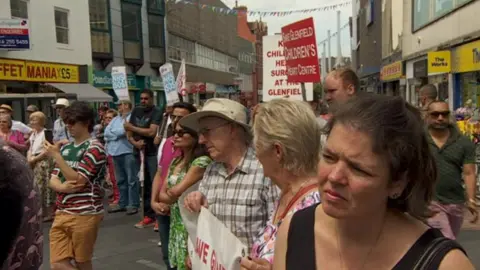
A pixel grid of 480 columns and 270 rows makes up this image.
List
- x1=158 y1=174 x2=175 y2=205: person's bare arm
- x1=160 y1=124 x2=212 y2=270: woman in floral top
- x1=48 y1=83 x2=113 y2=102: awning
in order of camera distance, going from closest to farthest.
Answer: x1=160 y1=124 x2=212 y2=270: woman in floral top → x1=158 y1=174 x2=175 y2=205: person's bare arm → x1=48 y1=83 x2=113 y2=102: awning

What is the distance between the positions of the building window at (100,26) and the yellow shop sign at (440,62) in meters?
15.5

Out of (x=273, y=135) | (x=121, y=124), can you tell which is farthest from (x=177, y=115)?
(x=121, y=124)

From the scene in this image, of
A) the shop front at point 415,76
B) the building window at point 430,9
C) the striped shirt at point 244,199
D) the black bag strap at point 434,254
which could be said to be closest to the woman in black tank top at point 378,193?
the black bag strap at point 434,254

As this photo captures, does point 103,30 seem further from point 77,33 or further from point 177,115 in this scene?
point 177,115

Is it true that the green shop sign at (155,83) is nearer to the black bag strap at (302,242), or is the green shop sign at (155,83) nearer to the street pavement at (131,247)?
the street pavement at (131,247)

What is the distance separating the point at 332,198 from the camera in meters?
1.47

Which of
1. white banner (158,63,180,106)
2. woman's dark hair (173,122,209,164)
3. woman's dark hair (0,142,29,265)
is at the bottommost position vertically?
woman's dark hair (173,122,209,164)

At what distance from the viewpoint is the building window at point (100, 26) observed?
84.5 ft

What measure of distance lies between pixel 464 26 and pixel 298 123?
17169 mm

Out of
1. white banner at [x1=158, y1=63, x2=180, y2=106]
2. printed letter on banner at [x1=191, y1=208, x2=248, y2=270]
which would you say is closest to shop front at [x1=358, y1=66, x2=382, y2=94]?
white banner at [x1=158, y1=63, x2=180, y2=106]

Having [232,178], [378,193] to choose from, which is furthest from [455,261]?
[232,178]

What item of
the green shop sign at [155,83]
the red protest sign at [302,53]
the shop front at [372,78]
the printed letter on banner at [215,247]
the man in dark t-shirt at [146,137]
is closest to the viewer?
the printed letter on banner at [215,247]

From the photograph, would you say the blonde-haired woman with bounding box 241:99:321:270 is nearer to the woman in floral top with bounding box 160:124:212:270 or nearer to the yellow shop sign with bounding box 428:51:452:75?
the woman in floral top with bounding box 160:124:212:270

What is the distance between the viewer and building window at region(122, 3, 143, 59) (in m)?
28.8
